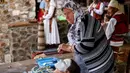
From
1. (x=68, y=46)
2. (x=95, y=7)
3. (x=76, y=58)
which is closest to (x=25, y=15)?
(x=95, y=7)

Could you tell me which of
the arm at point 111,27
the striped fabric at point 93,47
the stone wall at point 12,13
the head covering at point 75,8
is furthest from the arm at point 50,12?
the striped fabric at point 93,47

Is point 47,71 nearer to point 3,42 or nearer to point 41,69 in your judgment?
point 41,69

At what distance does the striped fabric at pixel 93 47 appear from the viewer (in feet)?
8.29

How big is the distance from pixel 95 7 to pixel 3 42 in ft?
11.1

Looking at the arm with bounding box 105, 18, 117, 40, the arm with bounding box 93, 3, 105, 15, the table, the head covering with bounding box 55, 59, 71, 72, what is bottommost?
the table

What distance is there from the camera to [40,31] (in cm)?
698

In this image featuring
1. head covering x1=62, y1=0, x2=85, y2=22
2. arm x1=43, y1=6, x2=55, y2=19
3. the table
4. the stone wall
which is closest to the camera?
head covering x1=62, y1=0, x2=85, y2=22

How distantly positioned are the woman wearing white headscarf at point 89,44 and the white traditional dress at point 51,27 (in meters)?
4.32

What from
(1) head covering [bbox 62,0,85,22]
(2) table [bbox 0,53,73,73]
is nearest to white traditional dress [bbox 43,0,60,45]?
(2) table [bbox 0,53,73,73]

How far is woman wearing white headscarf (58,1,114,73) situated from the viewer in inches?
99.7

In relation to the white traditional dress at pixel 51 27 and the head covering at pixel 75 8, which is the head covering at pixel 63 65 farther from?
the white traditional dress at pixel 51 27

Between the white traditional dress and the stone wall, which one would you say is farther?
the stone wall

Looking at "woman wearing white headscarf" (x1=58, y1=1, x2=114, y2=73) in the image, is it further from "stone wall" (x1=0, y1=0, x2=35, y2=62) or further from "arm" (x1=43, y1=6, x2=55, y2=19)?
"stone wall" (x1=0, y1=0, x2=35, y2=62)

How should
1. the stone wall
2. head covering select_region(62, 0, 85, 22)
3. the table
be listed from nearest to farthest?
head covering select_region(62, 0, 85, 22) < the table < the stone wall
